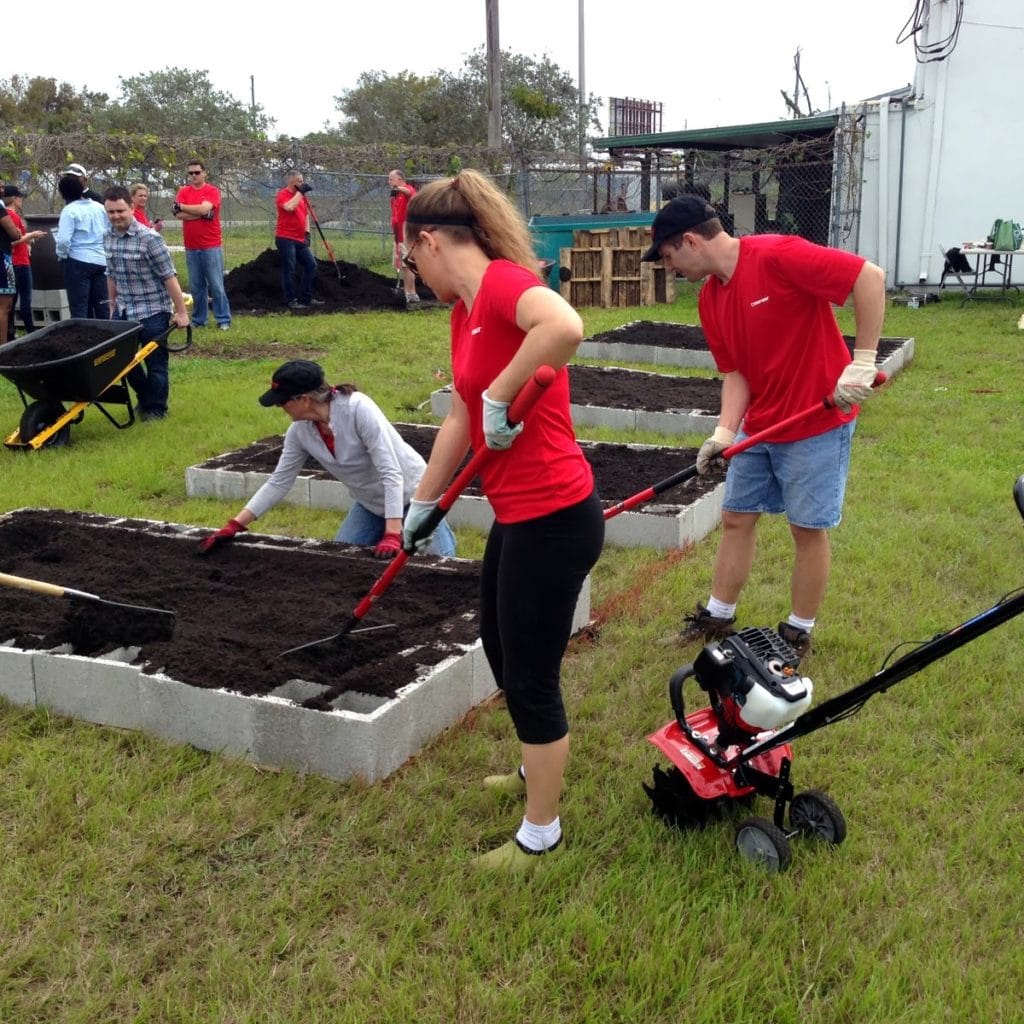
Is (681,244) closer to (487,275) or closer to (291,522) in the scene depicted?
(487,275)

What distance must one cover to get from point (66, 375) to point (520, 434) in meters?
5.72

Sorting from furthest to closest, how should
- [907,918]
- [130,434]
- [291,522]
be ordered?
[130,434], [291,522], [907,918]

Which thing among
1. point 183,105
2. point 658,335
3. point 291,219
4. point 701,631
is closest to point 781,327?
point 701,631

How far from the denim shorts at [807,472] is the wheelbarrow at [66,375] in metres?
4.93

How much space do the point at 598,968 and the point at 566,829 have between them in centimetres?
60

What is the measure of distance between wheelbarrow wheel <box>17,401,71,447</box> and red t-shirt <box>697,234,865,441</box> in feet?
17.9

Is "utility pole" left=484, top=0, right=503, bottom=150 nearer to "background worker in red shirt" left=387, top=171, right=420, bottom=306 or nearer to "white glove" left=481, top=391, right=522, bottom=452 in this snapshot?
"background worker in red shirt" left=387, top=171, right=420, bottom=306

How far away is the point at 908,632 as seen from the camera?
4609 millimetres

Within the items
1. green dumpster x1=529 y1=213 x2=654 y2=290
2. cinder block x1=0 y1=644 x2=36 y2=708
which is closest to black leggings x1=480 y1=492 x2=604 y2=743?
cinder block x1=0 y1=644 x2=36 y2=708

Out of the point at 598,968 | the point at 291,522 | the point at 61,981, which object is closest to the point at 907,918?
the point at 598,968

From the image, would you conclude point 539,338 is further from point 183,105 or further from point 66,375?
point 183,105

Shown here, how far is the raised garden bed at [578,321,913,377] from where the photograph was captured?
11.0 metres

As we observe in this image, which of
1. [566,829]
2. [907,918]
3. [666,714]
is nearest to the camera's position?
[907,918]

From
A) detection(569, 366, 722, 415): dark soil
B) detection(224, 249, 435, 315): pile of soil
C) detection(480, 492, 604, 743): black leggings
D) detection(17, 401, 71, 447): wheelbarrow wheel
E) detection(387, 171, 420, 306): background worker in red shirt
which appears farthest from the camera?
detection(224, 249, 435, 315): pile of soil
